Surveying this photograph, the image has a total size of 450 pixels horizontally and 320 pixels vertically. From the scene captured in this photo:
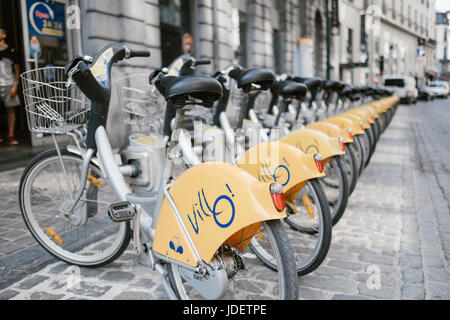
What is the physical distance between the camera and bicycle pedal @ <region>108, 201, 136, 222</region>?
252 centimetres

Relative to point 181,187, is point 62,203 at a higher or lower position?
lower

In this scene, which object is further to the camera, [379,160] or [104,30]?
[104,30]

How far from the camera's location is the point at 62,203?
3059mm

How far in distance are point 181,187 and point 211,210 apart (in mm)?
237

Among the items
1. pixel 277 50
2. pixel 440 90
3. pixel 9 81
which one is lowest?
pixel 9 81

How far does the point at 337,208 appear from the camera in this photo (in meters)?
3.50

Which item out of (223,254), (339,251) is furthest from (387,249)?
(223,254)

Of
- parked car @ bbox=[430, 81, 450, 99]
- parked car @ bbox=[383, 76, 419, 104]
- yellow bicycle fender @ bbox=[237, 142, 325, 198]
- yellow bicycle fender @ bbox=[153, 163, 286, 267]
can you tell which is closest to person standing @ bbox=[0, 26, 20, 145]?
yellow bicycle fender @ bbox=[237, 142, 325, 198]

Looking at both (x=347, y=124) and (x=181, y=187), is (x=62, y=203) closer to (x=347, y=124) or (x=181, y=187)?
(x=181, y=187)

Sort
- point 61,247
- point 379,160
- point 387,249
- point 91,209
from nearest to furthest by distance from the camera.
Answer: point 91,209, point 61,247, point 387,249, point 379,160

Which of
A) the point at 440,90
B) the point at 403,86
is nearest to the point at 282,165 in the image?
the point at 403,86

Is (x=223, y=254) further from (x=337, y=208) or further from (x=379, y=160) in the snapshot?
(x=379, y=160)

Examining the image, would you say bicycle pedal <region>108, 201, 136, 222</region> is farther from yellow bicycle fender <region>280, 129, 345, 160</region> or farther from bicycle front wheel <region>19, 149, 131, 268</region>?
yellow bicycle fender <region>280, 129, 345, 160</region>
